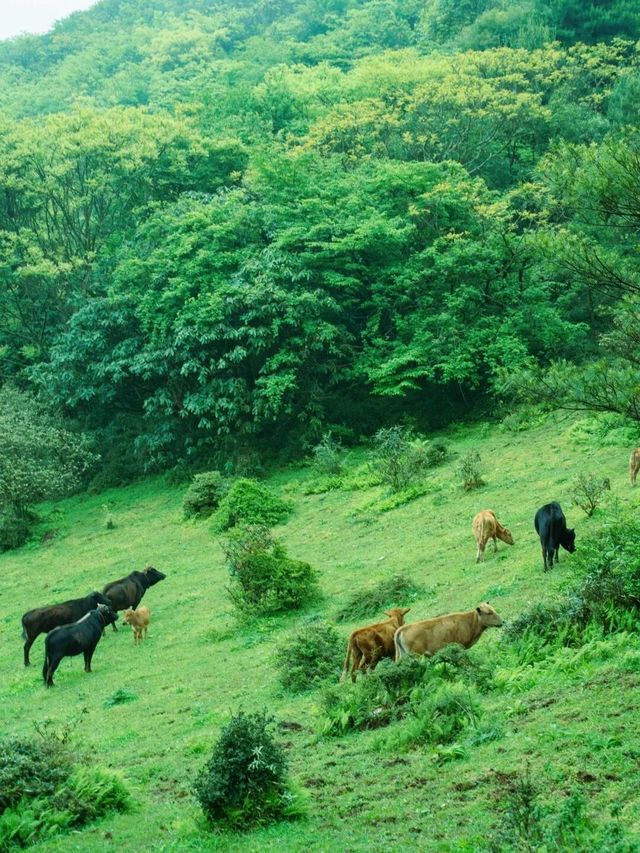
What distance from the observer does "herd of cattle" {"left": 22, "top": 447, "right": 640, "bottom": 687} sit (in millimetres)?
12164

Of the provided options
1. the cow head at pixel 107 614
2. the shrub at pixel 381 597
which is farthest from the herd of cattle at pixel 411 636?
the cow head at pixel 107 614

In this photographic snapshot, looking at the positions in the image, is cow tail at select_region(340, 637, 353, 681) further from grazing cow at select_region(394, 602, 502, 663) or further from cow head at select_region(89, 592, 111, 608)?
cow head at select_region(89, 592, 111, 608)

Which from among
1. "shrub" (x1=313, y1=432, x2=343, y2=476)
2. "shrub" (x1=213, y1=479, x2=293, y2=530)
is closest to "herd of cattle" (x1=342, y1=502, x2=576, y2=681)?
"shrub" (x1=213, y1=479, x2=293, y2=530)

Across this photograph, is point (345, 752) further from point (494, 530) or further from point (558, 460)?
point (558, 460)

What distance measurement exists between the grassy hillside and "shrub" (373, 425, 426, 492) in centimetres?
66

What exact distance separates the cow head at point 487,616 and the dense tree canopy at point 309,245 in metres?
16.9

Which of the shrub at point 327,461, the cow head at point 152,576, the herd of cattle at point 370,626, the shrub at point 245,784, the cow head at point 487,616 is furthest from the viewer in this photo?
the shrub at point 327,461

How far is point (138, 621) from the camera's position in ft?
64.0

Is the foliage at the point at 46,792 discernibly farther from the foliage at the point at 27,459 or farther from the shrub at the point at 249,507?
the foliage at the point at 27,459

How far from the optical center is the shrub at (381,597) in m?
16.6

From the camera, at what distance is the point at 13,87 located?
70188 millimetres

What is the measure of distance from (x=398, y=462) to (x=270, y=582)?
8.95 metres

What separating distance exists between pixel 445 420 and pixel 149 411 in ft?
38.2

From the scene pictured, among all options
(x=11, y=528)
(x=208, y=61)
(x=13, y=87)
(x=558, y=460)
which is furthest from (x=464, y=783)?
(x=13, y=87)
